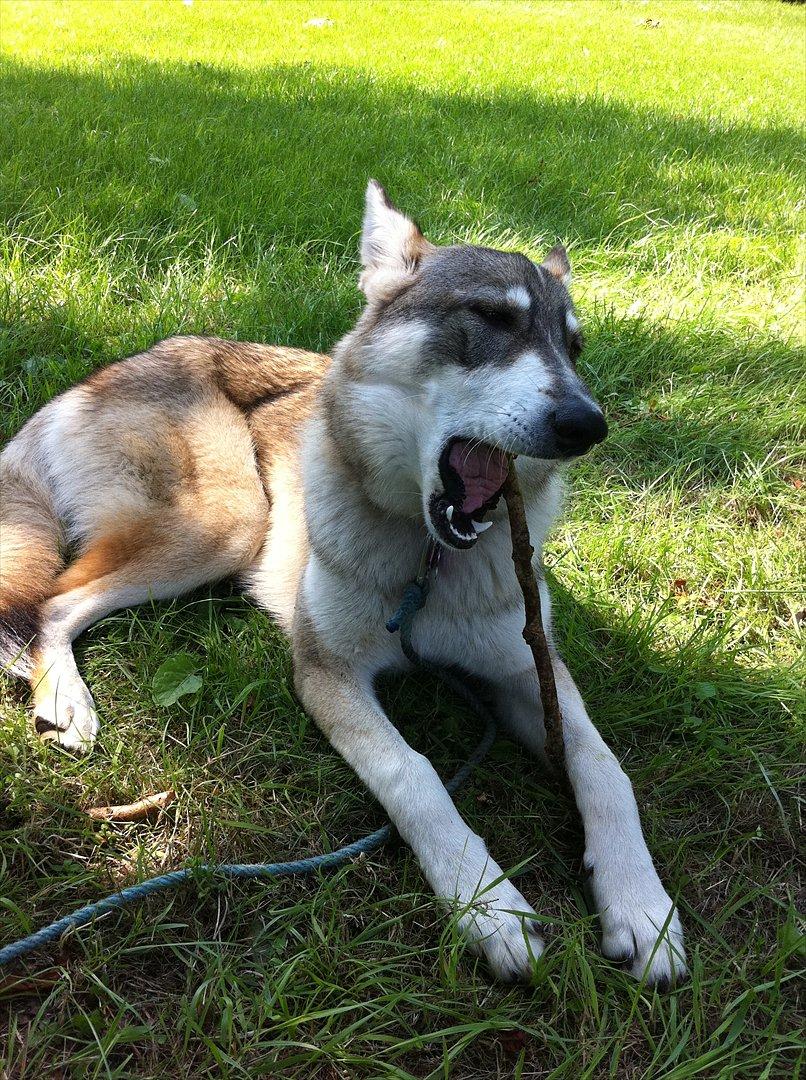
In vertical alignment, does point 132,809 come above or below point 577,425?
below

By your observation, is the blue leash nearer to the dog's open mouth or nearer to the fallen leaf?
the dog's open mouth

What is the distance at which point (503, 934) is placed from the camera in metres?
1.84

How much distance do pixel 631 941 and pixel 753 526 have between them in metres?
2.16

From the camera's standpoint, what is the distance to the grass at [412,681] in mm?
1753

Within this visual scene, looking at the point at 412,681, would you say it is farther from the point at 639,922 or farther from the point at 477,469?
the point at 639,922

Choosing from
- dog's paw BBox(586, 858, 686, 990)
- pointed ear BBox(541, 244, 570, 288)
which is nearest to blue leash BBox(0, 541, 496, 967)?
dog's paw BBox(586, 858, 686, 990)

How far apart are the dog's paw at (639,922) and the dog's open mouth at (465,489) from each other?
0.90m

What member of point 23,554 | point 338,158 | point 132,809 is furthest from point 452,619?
point 338,158

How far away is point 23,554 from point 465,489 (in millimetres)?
1512

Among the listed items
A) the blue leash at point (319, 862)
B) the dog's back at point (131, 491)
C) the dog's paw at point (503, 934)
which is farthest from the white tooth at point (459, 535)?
the dog's back at point (131, 491)

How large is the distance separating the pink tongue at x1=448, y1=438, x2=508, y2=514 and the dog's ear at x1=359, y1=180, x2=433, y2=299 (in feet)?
2.53

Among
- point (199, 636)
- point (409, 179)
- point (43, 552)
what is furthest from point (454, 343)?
point (409, 179)

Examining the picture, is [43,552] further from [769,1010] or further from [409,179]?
[409,179]

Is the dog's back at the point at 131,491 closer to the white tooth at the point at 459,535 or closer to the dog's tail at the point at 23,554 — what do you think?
the dog's tail at the point at 23,554
